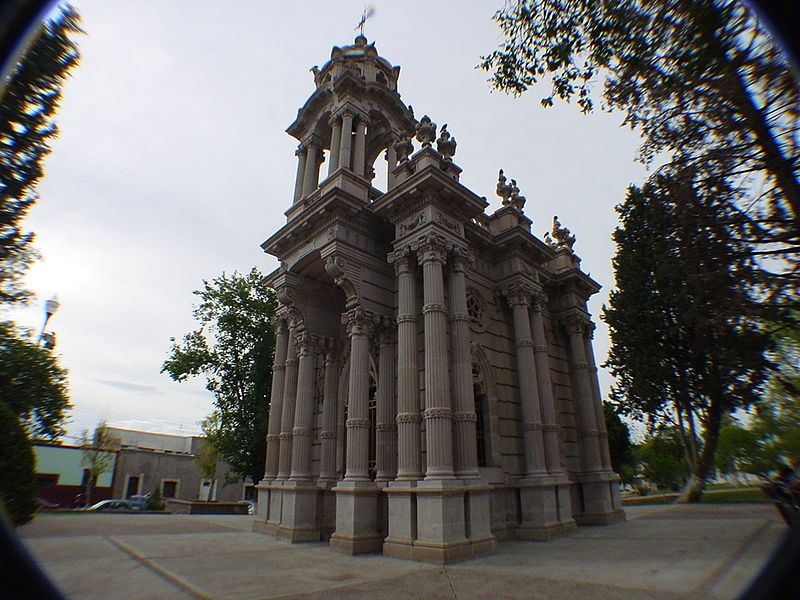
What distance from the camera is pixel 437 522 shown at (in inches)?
393

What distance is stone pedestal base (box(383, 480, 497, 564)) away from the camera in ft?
32.2

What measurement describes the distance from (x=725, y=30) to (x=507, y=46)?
390cm

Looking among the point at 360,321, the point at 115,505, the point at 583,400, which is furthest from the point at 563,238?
the point at 115,505

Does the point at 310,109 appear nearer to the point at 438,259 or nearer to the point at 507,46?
the point at 438,259

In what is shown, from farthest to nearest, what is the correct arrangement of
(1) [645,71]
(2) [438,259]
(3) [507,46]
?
1. (2) [438,259]
2. (3) [507,46]
3. (1) [645,71]

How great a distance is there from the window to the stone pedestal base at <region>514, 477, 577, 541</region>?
47945mm

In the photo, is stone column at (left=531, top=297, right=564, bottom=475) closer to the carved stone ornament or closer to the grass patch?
the carved stone ornament

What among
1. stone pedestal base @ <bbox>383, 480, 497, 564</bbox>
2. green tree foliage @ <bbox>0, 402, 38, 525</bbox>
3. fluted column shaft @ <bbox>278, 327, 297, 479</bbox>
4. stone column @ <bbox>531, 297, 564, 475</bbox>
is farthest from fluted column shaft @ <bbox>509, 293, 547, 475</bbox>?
green tree foliage @ <bbox>0, 402, 38, 525</bbox>

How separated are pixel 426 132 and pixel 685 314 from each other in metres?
9.57

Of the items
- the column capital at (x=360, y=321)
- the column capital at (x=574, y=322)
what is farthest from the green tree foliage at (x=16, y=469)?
the column capital at (x=574, y=322)

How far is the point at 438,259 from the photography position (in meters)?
13.0

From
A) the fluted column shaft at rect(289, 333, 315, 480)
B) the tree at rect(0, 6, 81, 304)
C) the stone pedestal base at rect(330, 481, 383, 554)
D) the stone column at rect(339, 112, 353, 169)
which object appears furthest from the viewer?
the stone column at rect(339, 112, 353, 169)


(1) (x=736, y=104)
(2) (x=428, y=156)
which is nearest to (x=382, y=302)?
(2) (x=428, y=156)

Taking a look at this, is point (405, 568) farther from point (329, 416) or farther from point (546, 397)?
point (546, 397)
